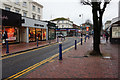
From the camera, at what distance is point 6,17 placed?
49.1 ft

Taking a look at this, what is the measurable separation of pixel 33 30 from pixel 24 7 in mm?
5285

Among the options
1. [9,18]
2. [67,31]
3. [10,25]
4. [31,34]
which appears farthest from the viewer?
[67,31]

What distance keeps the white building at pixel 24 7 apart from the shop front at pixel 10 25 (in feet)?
11.7

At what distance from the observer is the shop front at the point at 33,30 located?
790 inches

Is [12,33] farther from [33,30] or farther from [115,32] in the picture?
[115,32]

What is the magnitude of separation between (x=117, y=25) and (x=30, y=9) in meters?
17.7

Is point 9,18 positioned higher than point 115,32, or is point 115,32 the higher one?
point 9,18

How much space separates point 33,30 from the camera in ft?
73.6

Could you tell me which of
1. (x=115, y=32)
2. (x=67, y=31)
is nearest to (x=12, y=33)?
(x=115, y=32)

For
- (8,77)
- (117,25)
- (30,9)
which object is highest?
(30,9)

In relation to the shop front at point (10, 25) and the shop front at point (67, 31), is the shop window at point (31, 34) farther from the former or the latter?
the shop front at point (67, 31)

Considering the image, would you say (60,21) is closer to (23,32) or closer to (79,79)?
(23,32)

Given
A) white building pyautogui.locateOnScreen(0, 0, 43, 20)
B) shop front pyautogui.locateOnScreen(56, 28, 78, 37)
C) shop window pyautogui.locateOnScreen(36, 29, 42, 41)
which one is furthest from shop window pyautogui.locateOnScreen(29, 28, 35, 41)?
shop front pyautogui.locateOnScreen(56, 28, 78, 37)

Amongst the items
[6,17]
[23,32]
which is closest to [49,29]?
[23,32]
